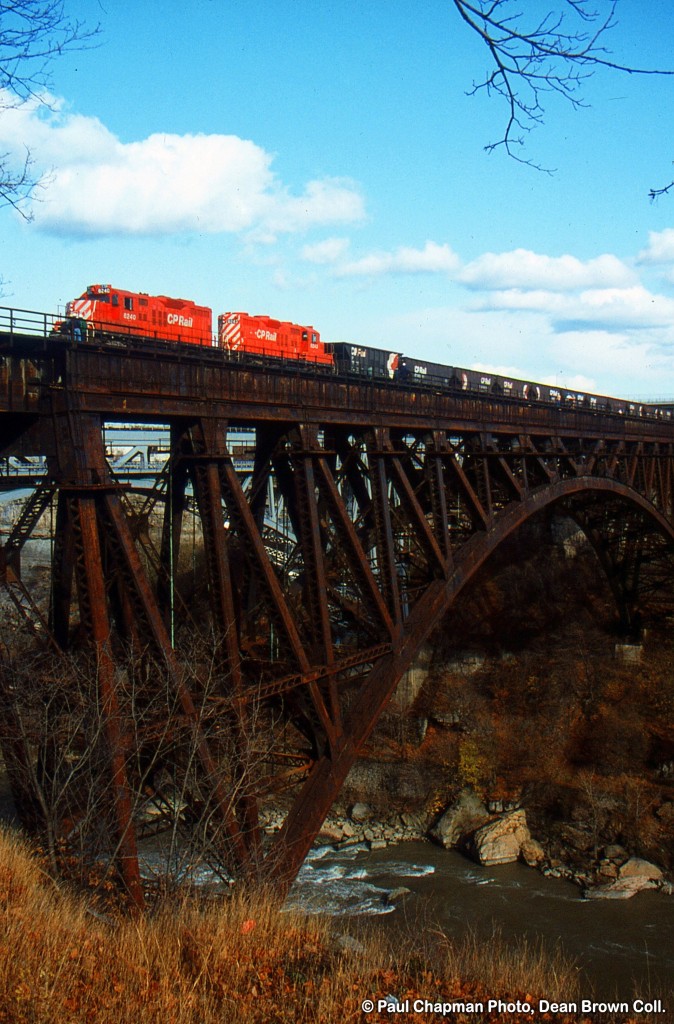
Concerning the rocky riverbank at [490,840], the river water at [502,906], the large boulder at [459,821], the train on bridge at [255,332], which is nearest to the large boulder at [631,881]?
the rocky riverbank at [490,840]

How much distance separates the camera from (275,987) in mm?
7180

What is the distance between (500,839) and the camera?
26016mm

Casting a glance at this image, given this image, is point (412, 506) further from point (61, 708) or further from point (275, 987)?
point (275, 987)

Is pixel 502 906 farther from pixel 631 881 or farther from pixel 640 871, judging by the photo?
pixel 640 871

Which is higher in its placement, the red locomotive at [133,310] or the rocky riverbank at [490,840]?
the red locomotive at [133,310]

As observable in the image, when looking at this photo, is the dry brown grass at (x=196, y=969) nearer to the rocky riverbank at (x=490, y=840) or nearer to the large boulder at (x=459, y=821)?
the rocky riverbank at (x=490, y=840)

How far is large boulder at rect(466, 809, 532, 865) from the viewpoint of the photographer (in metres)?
25.4

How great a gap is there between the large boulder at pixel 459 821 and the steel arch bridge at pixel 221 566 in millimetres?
13745

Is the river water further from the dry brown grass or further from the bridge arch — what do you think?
the dry brown grass

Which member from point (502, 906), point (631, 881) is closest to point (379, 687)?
point (502, 906)

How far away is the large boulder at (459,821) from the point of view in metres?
26.8

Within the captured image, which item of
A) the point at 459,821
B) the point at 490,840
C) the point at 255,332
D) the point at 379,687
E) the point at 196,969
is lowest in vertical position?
the point at 459,821

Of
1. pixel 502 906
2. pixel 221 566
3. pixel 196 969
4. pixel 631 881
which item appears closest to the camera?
pixel 196 969

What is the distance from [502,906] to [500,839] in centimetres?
357
